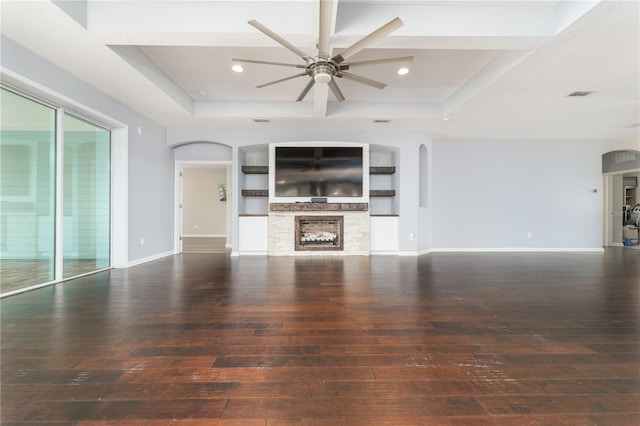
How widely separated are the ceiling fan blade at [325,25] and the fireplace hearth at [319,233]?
13.0ft

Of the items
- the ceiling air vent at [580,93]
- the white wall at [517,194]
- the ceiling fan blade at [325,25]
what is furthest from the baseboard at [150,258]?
the ceiling air vent at [580,93]

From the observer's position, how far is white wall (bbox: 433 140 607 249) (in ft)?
23.2

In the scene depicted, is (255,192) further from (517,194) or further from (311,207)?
(517,194)

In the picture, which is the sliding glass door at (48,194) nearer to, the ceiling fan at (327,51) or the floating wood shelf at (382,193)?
the ceiling fan at (327,51)

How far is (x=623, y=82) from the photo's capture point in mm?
3934

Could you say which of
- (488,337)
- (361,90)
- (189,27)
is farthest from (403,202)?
(189,27)

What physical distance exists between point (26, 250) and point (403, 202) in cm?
609

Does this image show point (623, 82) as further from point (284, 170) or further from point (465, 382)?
point (284, 170)

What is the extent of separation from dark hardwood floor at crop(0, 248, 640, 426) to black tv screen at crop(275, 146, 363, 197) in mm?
3098

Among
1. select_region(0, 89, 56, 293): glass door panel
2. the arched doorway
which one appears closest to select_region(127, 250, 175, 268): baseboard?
select_region(0, 89, 56, 293): glass door panel

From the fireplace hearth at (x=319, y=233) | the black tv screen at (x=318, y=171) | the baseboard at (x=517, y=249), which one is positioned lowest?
the baseboard at (x=517, y=249)

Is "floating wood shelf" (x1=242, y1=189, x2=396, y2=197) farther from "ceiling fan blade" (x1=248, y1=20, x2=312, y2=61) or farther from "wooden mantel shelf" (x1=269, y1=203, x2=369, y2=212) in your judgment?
"ceiling fan blade" (x1=248, y1=20, x2=312, y2=61)

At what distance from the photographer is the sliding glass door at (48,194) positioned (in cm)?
314

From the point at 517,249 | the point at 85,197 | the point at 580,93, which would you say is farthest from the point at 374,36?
the point at 517,249
